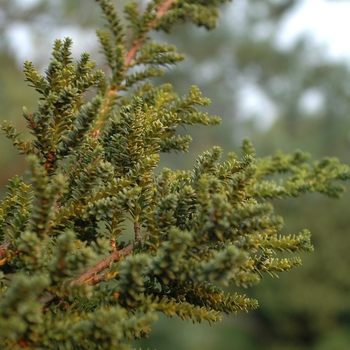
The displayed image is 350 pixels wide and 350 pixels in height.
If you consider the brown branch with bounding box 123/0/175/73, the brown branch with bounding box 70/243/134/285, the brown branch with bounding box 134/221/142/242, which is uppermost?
the brown branch with bounding box 123/0/175/73

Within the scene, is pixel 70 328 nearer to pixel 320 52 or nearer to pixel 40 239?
pixel 40 239

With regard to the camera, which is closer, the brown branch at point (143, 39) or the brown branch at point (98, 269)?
the brown branch at point (98, 269)

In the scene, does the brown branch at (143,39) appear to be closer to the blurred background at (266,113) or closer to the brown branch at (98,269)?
the brown branch at (98,269)

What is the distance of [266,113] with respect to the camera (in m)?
17.5

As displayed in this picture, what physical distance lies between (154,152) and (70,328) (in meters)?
0.48

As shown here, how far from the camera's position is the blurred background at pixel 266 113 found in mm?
9359

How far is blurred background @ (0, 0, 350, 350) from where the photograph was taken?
30.7ft

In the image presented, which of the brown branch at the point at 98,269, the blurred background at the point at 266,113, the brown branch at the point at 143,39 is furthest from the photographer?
the blurred background at the point at 266,113

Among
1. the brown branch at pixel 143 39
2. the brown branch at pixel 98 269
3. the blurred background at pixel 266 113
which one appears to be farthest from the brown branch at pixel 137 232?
the blurred background at pixel 266 113

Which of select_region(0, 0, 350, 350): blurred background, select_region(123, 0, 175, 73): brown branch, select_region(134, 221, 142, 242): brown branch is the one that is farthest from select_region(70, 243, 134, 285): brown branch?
select_region(0, 0, 350, 350): blurred background

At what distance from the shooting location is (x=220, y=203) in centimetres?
70

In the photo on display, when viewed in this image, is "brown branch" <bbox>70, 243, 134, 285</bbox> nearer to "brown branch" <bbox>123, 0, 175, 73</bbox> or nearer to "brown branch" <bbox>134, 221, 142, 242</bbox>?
"brown branch" <bbox>134, 221, 142, 242</bbox>

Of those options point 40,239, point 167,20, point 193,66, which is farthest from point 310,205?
point 40,239

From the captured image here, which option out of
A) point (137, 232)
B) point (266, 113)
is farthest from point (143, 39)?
point (266, 113)
